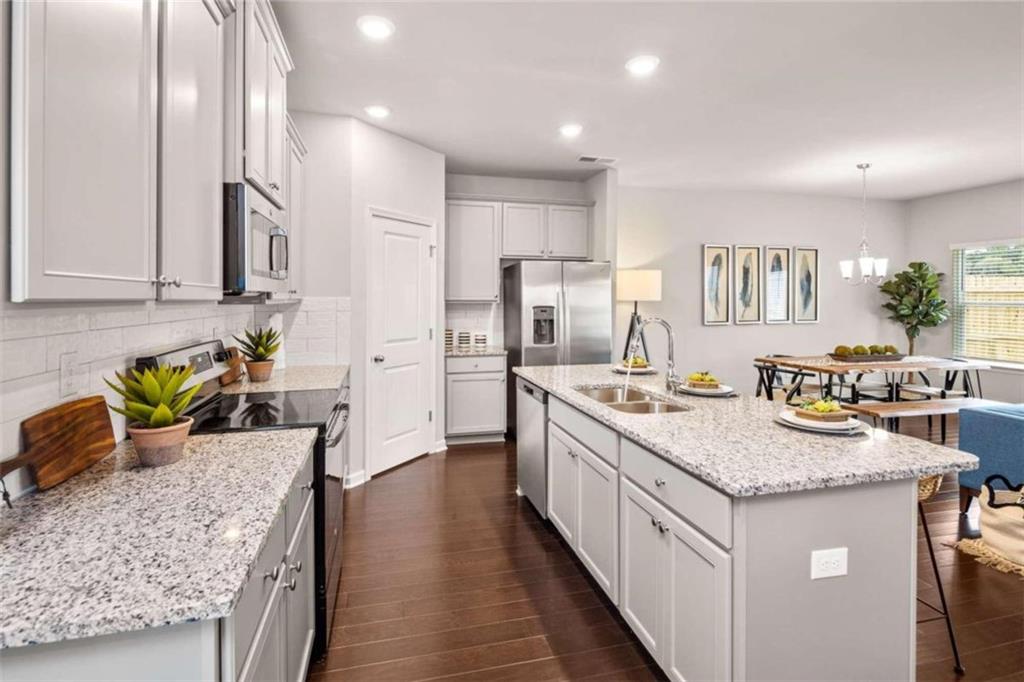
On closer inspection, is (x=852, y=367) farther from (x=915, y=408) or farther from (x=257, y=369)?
(x=257, y=369)

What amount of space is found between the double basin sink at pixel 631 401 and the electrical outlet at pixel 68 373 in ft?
6.64

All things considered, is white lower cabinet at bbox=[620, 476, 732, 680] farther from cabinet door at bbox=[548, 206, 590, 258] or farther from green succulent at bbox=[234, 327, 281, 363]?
cabinet door at bbox=[548, 206, 590, 258]

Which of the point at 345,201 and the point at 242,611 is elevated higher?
the point at 345,201

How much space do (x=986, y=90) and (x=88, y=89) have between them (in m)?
4.89

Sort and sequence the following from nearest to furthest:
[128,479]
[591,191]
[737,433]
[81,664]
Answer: [81,664]
[128,479]
[737,433]
[591,191]

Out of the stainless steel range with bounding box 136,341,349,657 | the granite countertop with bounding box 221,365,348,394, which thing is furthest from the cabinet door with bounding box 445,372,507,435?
the stainless steel range with bounding box 136,341,349,657

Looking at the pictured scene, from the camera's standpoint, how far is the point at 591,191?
582 cm

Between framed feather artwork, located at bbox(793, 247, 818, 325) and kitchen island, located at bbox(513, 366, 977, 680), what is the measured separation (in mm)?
5597

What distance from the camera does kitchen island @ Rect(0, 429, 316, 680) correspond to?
789 mm

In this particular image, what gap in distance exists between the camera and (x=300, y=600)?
1.65m

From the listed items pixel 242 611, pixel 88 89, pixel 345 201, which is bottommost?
pixel 242 611

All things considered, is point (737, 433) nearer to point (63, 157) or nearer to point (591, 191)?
point (63, 157)

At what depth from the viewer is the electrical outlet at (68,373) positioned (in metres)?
1.44

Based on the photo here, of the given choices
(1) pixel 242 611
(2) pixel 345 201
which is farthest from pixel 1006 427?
(2) pixel 345 201
